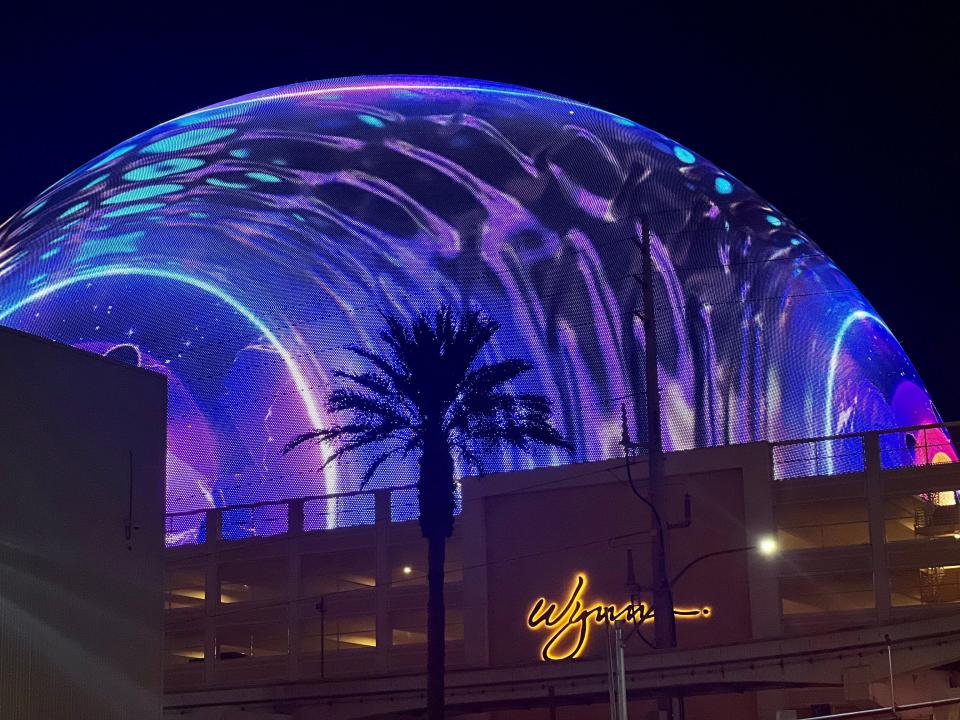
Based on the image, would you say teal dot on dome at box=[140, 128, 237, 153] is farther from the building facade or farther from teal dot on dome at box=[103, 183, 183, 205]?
the building facade

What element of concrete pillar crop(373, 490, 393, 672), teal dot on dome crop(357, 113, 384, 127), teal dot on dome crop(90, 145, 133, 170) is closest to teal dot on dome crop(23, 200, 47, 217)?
teal dot on dome crop(90, 145, 133, 170)

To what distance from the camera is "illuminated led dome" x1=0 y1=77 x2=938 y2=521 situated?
45.7m

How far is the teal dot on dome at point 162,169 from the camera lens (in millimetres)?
52312

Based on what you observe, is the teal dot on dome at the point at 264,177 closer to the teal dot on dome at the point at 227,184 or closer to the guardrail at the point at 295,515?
the teal dot on dome at the point at 227,184

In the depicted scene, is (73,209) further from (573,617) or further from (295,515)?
(573,617)

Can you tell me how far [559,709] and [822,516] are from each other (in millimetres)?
9421

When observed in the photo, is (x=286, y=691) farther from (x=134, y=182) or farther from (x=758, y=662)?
(x=134, y=182)

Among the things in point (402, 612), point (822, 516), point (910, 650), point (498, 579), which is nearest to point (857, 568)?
point (822, 516)

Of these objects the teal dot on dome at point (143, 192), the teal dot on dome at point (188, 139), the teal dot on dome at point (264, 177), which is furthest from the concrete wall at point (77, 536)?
the teal dot on dome at point (188, 139)

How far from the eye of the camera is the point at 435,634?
4009 centimetres

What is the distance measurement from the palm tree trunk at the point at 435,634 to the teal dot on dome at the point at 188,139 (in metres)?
19.0

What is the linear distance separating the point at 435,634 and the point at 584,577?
6.69m

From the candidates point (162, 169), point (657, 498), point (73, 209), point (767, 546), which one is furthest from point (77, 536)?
point (73, 209)

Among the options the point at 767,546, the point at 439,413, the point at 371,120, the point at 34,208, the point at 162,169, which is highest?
the point at 371,120
